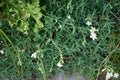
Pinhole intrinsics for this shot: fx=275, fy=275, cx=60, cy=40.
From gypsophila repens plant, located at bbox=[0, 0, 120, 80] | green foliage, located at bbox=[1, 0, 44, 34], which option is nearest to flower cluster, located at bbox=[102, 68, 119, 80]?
gypsophila repens plant, located at bbox=[0, 0, 120, 80]

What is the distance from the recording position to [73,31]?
1.75 m

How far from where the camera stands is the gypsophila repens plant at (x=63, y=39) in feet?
5.86

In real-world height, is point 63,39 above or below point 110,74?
above

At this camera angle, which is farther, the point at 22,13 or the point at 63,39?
the point at 63,39

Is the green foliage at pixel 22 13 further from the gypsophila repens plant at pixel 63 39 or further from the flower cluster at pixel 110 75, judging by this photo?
the flower cluster at pixel 110 75

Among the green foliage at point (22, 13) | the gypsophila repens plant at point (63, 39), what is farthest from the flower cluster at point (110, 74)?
the green foliage at point (22, 13)

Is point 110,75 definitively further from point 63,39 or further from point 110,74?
point 63,39

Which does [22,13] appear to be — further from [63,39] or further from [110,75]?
[110,75]

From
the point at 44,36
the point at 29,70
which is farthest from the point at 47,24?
the point at 29,70

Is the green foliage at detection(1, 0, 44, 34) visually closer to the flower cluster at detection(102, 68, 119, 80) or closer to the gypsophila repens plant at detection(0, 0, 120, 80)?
the gypsophila repens plant at detection(0, 0, 120, 80)

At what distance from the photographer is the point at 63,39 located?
185 cm

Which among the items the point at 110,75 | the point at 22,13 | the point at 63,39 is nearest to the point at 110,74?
the point at 110,75

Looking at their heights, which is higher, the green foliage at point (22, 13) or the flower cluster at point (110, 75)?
the green foliage at point (22, 13)

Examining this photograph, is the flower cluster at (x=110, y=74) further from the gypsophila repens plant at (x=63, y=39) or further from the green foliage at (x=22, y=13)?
the green foliage at (x=22, y=13)
